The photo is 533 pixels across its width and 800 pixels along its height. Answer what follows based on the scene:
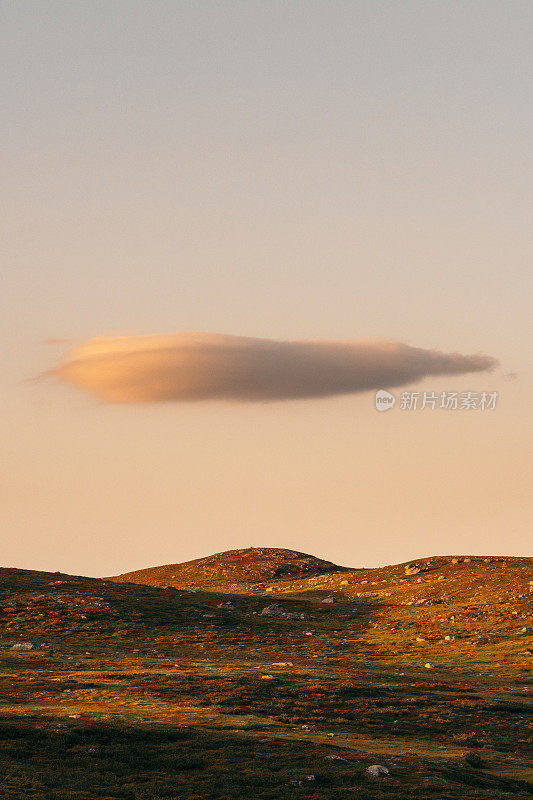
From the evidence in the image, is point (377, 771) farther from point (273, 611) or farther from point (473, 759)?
point (273, 611)

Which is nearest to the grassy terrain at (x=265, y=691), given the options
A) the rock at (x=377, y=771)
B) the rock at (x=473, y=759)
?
the rock at (x=473, y=759)

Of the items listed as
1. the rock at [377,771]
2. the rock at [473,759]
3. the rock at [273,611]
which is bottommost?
the rock at [473,759]

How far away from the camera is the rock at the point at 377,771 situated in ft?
127

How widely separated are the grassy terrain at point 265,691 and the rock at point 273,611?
2.03 metres

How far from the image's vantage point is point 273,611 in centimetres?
11338

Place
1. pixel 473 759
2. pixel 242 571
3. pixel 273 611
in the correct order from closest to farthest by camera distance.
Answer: pixel 473 759, pixel 273 611, pixel 242 571

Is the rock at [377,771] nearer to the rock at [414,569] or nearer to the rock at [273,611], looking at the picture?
the rock at [273,611]

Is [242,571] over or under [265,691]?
over

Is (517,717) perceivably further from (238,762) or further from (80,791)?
(80,791)

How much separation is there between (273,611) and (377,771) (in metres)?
75.4

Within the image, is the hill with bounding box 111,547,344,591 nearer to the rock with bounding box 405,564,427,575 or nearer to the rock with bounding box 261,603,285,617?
the rock with bounding box 405,564,427,575

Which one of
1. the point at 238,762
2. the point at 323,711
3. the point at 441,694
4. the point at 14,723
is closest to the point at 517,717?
the point at 441,694

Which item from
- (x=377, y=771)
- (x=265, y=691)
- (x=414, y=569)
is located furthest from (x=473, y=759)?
(x=414, y=569)

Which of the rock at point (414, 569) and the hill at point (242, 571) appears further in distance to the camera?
the hill at point (242, 571)
